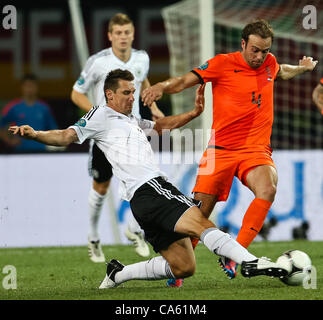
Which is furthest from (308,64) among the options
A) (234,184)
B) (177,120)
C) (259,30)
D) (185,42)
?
(185,42)

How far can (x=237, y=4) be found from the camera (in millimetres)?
11836

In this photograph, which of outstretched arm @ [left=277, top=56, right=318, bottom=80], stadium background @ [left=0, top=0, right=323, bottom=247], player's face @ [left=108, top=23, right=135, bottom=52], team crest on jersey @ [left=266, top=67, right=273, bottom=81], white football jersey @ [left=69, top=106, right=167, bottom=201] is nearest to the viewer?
white football jersey @ [left=69, top=106, right=167, bottom=201]

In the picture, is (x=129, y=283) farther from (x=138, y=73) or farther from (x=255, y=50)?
(x=138, y=73)

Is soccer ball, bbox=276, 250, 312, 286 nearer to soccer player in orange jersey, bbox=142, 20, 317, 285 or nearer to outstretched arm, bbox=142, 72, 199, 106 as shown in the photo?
soccer player in orange jersey, bbox=142, 20, 317, 285

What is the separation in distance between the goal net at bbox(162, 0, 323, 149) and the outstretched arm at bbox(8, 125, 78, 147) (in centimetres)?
479

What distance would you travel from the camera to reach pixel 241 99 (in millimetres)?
6512

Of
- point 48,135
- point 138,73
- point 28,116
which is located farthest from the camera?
point 28,116

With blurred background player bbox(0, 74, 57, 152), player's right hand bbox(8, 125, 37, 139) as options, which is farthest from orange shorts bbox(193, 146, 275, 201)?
blurred background player bbox(0, 74, 57, 152)

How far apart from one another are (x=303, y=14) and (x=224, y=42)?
1.23 metres

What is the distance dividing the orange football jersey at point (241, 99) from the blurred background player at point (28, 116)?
4.77 metres

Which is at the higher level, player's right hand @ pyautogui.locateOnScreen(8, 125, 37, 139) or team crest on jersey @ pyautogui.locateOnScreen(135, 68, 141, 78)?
team crest on jersey @ pyautogui.locateOnScreen(135, 68, 141, 78)

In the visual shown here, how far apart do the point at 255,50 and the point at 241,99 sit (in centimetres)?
43

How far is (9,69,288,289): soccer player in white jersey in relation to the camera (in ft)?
17.9

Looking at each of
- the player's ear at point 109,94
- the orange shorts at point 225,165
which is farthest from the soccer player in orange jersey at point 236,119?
the player's ear at point 109,94
